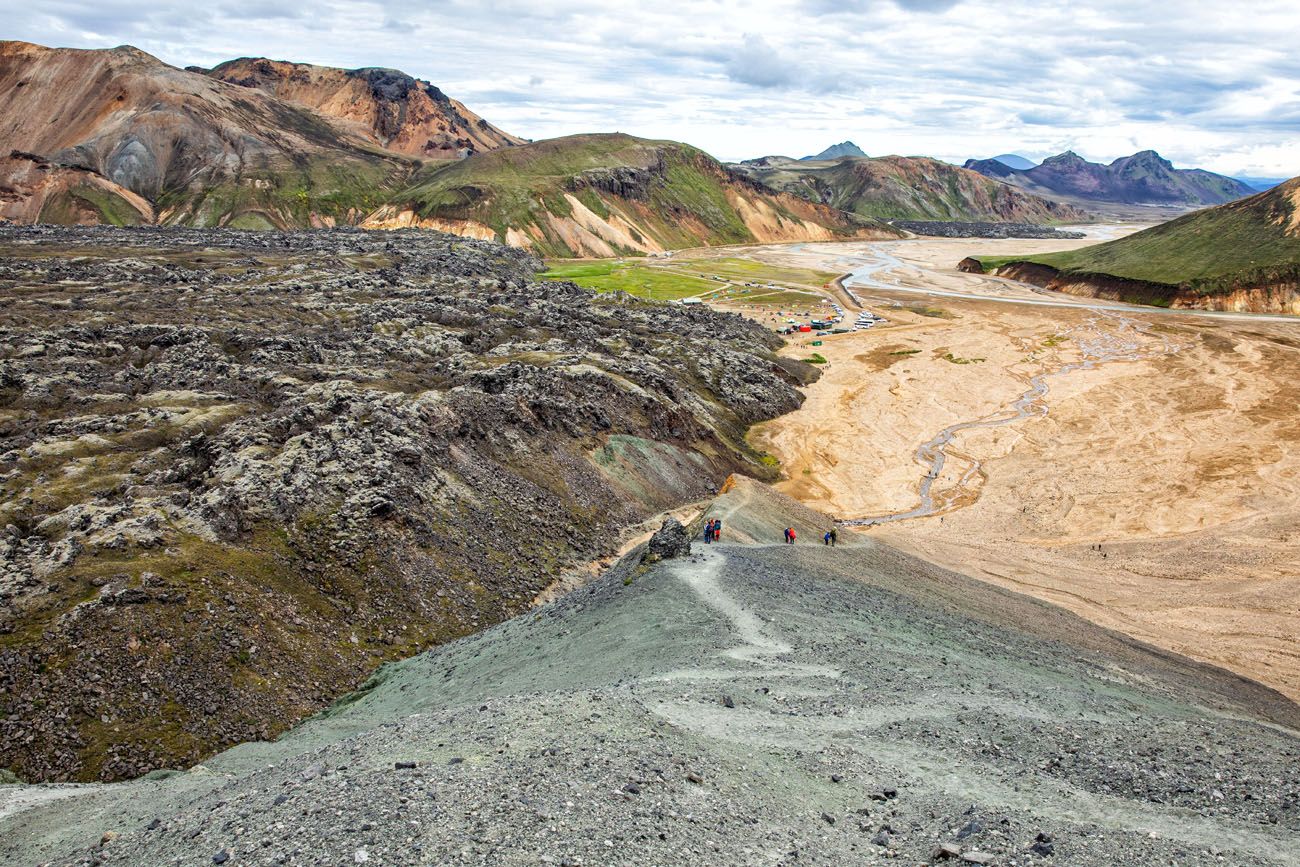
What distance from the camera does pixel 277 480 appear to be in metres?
36.4

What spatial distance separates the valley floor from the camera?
4031 cm

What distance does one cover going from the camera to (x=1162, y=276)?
14775 centimetres


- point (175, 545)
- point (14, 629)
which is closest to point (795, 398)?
point (175, 545)

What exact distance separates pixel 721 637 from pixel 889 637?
6973mm

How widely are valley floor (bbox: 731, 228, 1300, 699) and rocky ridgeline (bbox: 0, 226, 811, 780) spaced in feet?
40.7

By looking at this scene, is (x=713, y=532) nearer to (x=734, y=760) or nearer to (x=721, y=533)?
(x=721, y=533)

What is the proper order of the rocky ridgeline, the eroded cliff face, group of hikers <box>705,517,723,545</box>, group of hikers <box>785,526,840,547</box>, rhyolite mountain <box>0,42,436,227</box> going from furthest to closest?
rhyolite mountain <box>0,42,436,227</box>
the eroded cliff face
group of hikers <box>785,526,840,547</box>
group of hikers <box>705,517,723,545</box>
the rocky ridgeline

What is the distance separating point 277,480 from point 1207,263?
169032mm

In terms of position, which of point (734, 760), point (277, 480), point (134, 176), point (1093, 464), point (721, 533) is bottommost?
point (721, 533)

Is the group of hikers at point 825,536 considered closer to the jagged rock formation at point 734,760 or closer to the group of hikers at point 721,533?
the group of hikers at point 721,533

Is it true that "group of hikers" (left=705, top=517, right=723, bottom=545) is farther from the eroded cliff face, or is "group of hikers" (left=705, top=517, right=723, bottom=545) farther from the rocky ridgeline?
the eroded cliff face

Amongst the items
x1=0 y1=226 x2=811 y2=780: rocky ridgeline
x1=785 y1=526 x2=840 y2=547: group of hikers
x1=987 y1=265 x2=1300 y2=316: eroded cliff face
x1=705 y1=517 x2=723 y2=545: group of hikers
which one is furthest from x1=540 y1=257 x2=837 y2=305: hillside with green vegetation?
x1=705 y1=517 x2=723 y2=545: group of hikers

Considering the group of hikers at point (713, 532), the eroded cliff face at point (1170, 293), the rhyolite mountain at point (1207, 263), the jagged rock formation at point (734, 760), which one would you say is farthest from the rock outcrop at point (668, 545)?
the rhyolite mountain at point (1207, 263)

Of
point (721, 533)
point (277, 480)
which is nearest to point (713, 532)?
point (721, 533)
